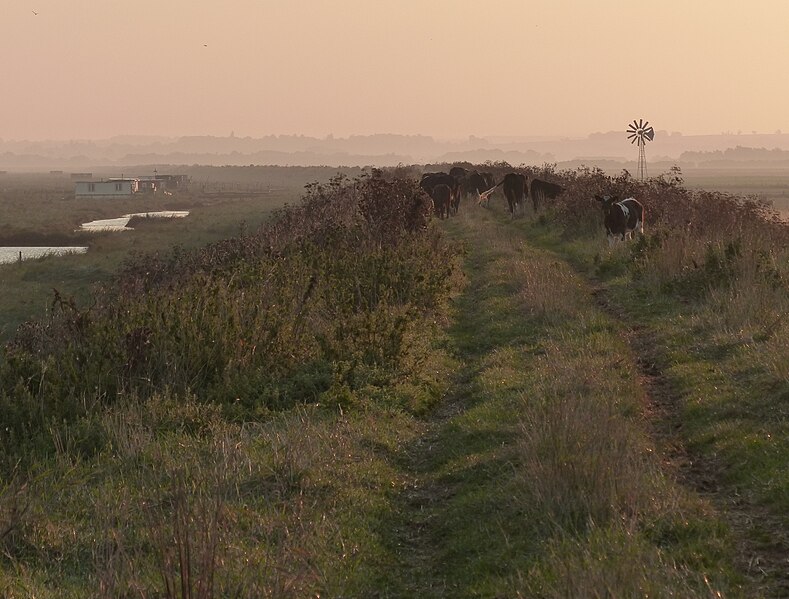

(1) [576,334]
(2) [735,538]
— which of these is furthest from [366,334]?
(2) [735,538]

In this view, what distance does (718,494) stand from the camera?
7449 mm

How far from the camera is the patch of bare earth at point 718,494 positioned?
232 inches

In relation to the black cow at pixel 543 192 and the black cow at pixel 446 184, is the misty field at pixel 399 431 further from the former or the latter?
the black cow at pixel 446 184

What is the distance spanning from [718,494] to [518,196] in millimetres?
28414

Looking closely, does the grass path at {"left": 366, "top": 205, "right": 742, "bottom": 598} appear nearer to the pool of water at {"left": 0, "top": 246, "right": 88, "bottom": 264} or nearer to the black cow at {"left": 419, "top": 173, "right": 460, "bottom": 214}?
the black cow at {"left": 419, "top": 173, "right": 460, "bottom": 214}

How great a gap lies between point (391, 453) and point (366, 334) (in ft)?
11.1

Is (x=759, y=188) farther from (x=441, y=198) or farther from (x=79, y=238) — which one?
(x=441, y=198)

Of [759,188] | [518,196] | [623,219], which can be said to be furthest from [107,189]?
[623,219]

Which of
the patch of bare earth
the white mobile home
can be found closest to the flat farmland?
the patch of bare earth

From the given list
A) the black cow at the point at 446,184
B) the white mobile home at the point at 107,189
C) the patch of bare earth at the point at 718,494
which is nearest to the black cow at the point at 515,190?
the black cow at the point at 446,184

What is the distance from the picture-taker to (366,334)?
12.1m

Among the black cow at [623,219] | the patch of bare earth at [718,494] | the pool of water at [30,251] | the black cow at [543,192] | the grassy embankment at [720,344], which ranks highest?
the black cow at [543,192]

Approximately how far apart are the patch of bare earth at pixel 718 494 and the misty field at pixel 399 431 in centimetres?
3

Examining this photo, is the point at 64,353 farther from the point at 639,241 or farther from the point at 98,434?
the point at 639,241
